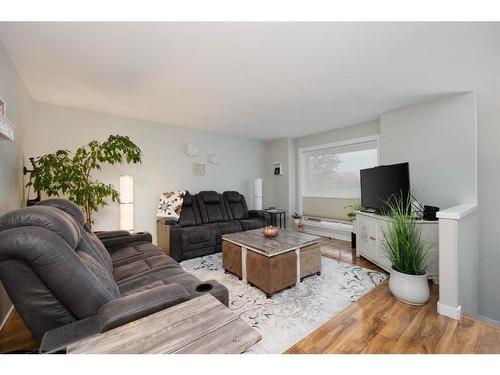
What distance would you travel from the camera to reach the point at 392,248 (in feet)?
7.04

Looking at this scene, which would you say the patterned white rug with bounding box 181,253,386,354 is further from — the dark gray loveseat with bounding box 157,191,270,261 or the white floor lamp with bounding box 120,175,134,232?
the white floor lamp with bounding box 120,175,134,232

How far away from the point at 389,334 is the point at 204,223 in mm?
2972

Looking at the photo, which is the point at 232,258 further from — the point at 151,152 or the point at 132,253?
the point at 151,152

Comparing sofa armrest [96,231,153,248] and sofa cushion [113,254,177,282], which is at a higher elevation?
sofa armrest [96,231,153,248]

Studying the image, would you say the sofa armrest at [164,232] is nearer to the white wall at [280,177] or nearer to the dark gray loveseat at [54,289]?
the dark gray loveseat at [54,289]

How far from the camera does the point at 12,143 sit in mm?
2002

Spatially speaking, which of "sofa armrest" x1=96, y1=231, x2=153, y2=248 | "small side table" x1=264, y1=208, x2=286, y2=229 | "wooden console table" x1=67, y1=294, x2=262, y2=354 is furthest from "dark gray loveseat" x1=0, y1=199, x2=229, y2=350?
"small side table" x1=264, y1=208, x2=286, y2=229

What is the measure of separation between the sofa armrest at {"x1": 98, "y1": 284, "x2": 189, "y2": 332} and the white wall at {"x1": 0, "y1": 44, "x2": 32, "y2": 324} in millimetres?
1641

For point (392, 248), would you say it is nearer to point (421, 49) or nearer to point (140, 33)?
point (421, 49)

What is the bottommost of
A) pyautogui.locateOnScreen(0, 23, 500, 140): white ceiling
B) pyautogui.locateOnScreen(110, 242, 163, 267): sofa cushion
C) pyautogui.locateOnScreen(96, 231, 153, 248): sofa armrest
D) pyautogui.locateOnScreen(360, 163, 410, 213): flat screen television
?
pyautogui.locateOnScreen(110, 242, 163, 267): sofa cushion

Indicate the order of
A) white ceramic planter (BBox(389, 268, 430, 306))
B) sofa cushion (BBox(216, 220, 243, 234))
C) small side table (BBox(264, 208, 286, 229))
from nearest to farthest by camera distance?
white ceramic planter (BBox(389, 268, 430, 306))
sofa cushion (BBox(216, 220, 243, 234))
small side table (BBox(264, 208, 286, 229))

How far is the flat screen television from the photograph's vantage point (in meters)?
2.65
